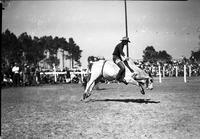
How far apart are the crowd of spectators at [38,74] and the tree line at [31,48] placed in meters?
23.6

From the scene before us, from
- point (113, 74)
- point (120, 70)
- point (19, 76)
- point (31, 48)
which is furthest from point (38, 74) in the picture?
point (31, 48)

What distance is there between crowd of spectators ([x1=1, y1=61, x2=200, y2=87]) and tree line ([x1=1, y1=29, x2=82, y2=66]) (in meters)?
23.6

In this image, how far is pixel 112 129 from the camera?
6230 millimetres

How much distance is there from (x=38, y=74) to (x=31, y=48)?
50.4m

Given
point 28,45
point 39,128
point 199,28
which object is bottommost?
point 39,128

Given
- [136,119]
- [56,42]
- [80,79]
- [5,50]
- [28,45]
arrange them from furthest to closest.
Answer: [56,42], [28,45], [5,50], [80,79], [136,119]

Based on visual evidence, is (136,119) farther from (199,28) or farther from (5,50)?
(5,50)

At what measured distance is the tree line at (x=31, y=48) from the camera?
7000cm

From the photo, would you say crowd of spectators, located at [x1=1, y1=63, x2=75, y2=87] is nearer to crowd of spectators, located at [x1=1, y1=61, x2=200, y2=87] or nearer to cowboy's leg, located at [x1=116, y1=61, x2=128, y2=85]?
crowd of spectators, located at [x1=1, y1=61, x2=200, y2=87]

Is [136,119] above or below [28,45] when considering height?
below

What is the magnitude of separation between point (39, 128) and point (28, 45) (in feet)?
249

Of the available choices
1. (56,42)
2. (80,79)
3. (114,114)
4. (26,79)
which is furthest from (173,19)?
(56,42)

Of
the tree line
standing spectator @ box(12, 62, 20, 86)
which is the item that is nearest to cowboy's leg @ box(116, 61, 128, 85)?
standing spectator @ box(12, 62, 20, 86)

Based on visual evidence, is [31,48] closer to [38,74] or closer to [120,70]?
[38,74]
